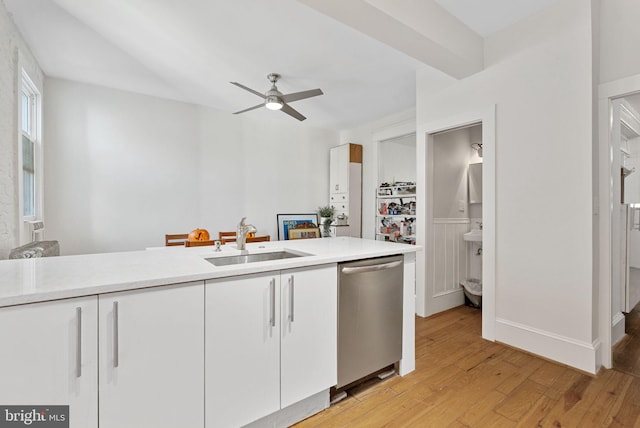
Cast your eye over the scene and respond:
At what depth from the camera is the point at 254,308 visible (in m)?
1.39

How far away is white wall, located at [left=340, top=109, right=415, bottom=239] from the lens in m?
4.61

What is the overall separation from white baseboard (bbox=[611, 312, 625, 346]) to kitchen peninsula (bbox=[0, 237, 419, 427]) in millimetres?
2381

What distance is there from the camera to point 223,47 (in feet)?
9.81

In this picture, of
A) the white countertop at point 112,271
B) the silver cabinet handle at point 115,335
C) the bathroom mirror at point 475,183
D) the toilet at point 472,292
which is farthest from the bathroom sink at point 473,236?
the silver cabinet handle at point 115,335

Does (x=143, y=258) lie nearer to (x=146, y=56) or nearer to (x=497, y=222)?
(x=497, y=222)

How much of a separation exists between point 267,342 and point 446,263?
258 cm

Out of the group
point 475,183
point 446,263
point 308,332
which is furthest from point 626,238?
point 308,332

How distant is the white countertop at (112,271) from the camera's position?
38.8 inches

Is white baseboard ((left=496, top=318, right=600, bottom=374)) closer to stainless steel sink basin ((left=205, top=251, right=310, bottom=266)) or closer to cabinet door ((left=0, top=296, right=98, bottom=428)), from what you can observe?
stainless steel sink basin ((left=205, top=251, right=310, bottom=266))

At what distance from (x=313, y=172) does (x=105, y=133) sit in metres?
3.20

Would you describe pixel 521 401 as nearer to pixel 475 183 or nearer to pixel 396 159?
pixel 475 183

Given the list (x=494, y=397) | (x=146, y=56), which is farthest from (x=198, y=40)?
(x=494, y=397)

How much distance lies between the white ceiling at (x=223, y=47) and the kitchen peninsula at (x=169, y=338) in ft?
5.77

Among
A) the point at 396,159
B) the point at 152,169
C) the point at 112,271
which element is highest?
the point at 396,159
